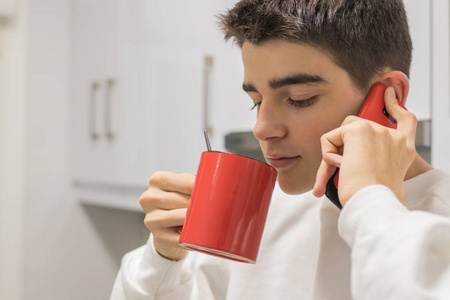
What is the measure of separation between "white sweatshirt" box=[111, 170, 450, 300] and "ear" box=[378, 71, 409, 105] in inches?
4.7

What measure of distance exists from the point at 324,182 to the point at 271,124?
142 mm

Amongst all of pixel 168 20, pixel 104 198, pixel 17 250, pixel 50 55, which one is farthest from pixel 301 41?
pixel 17 250

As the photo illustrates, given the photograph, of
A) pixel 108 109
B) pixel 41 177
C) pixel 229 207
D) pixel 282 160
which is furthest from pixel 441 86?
pixel 41 177

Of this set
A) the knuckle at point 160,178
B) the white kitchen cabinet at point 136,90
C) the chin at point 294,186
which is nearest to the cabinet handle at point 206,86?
the white kitchen cabinet at point 136,90

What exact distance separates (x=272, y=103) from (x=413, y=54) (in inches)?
12.0

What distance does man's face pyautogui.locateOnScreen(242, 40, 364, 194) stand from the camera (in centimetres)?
60

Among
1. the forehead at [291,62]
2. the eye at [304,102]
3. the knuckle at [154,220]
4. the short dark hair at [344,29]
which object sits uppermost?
the short dark hair at [344,29]

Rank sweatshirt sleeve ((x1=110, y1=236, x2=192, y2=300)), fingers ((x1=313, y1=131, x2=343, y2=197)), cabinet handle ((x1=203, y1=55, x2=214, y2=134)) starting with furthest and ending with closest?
cabinet handle ((x1=203, y1=55, x2=214, y2=134)), sweatshirt sleeve ((x1=110, y1=236, x2=192, y2=300)), fingers ((x1=313, y1=131, x2=343, y2=197))

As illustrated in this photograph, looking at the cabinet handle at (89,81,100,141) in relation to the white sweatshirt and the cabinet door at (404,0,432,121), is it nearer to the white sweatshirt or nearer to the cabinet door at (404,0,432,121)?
the white sweatshirt

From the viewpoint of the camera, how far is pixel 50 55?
7.02 feet

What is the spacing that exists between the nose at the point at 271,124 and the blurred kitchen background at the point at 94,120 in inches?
18.3

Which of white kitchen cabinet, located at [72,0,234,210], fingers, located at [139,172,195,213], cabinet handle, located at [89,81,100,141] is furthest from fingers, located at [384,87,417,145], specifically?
cabinet handle, located at [89,81,100,141]

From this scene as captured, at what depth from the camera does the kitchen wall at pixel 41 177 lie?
6.91 feet

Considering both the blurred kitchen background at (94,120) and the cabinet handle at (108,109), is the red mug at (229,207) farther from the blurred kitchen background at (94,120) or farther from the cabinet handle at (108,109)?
the cabinet handle at (108,109)
